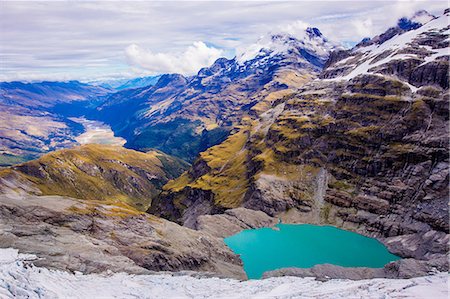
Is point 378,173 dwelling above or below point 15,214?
above

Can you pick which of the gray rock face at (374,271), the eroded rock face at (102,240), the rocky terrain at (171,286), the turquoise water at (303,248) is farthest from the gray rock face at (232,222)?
the rocky terrain at (171,286)

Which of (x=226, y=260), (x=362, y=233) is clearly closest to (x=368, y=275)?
(x=226, y=260)

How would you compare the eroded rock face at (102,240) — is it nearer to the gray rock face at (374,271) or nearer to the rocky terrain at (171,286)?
the rocky terrain at (171,286)

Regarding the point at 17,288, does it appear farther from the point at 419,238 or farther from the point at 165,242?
the point at 419,238

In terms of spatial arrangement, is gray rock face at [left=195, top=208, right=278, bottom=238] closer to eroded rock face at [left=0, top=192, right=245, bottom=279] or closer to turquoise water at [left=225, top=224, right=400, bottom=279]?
turquoise water at [left=225, top=224, right=400, bottom=279]

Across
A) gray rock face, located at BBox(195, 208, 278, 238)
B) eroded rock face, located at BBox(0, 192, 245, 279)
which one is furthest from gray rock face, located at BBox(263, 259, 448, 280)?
gray rock face, located at BBox(195, 208, 278, 238)
